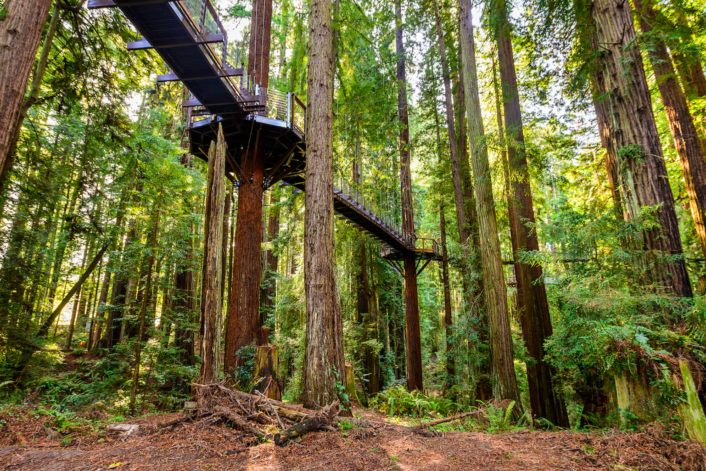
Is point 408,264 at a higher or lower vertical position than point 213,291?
higher

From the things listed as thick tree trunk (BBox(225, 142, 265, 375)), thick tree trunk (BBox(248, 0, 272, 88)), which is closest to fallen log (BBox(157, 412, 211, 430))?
thick tree trunk (BBox(225, 142, 265, 375))

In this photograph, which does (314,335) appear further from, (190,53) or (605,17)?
(605,17)

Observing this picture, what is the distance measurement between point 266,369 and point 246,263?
89.7 inches

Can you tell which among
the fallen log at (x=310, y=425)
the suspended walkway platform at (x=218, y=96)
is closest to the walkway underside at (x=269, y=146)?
the suspended walkway platform at (x=218, y=96)

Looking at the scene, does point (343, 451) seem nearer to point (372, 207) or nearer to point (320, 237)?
point (320, 237)

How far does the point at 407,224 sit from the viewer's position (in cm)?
1302

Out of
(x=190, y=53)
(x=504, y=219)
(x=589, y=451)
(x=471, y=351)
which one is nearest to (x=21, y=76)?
(x=190, y=53)

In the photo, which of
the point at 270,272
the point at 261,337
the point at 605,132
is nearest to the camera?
the point at 605,132

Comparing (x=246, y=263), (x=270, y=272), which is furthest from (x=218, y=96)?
(x=270, y=272)

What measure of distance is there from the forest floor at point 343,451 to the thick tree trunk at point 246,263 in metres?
3.02

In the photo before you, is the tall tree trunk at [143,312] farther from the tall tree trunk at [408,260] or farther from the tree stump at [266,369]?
the tall tree trunk at [408,260]

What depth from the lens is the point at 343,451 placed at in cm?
290

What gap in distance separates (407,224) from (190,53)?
9.42 metres

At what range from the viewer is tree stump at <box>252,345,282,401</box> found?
6.11m
